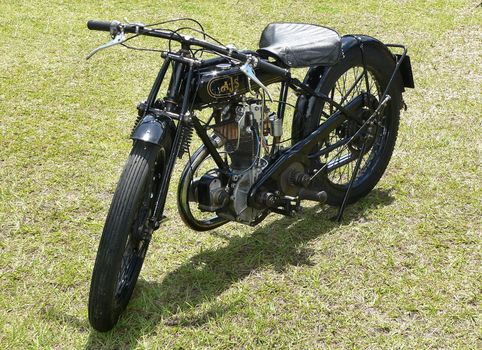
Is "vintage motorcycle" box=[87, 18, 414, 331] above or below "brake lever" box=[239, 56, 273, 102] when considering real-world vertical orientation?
below

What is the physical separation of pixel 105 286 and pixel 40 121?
3.70 metres

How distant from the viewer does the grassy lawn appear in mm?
3824

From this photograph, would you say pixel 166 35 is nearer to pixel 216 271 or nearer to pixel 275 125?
pixel 275 125

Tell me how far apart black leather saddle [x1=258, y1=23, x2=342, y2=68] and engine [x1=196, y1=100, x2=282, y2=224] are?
0.35 metres

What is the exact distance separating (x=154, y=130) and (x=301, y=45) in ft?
4.24

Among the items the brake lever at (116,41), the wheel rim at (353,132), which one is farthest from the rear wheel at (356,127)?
the brake lever at (116,41)

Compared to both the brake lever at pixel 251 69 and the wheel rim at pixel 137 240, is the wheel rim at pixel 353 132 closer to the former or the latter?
the brake lever at pixel 251 69

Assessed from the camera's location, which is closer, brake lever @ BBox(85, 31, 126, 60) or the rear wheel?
brake lever @ BBox(85, 31, 126, 60)

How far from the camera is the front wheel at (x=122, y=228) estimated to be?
11.3 ft

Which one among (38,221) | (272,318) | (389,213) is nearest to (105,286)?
(272,318)

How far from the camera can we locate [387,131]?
536 cm

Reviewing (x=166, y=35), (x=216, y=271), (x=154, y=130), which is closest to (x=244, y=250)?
(x=216, y=271)

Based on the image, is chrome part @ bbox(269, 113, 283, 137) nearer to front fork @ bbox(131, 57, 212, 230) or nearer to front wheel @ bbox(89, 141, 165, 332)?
front fork @ bbox(131, 57, 212, 230)

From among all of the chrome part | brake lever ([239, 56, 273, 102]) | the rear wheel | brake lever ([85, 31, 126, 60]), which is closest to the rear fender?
the rear wheel
